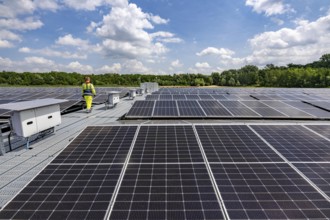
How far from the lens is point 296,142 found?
8.27 m

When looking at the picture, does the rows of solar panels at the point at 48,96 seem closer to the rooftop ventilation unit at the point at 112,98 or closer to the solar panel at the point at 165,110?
the rooftop ventilation unit at the point at 112,98

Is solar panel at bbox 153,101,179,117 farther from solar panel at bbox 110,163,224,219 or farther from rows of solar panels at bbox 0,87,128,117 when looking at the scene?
solar panel at bbox 110,163,224,219

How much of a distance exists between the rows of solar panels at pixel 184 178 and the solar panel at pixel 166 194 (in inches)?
0.9

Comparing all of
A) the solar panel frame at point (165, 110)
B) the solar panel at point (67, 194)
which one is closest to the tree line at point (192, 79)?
the solar panel frame at point (165, 110)

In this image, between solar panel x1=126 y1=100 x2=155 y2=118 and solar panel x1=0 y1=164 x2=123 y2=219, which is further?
solar panel x1=126 y1=100 x2=155 y2=118

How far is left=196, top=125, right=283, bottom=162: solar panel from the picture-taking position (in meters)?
7.02

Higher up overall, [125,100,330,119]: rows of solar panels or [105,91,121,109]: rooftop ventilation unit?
[105,91,121,109]: rooftop ventilation unit

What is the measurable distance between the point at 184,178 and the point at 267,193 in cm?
222

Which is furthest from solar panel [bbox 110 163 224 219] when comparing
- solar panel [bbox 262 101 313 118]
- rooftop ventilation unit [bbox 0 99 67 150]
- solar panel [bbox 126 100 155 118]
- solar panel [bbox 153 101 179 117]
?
solar panel [bbox 262 101 313 118]

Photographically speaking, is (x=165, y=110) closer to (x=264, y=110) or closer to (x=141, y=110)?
(x=141, y=110)

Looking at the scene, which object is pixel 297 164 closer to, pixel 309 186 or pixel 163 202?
pixel 309 186

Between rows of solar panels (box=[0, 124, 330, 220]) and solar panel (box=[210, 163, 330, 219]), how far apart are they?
0.02m

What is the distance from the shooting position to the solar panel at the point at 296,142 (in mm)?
7121

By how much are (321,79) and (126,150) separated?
4851 inches
